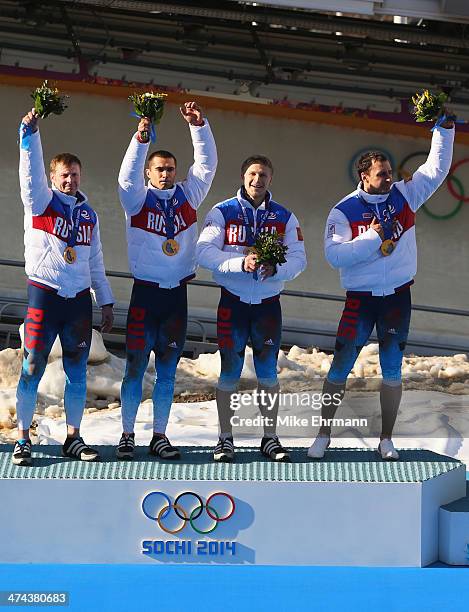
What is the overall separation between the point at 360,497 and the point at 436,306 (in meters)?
8.77

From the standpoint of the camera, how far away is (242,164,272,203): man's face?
724 centimetres

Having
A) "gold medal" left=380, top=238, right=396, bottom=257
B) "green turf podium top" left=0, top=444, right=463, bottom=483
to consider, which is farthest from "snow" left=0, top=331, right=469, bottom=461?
"gold medal" left=380, top=238, right=396, bottom=257

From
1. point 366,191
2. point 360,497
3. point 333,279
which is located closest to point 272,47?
point 333,279

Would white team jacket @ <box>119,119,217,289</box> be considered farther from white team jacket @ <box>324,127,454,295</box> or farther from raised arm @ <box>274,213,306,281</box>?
white team jacket @ <box>324,127,454,295</box>

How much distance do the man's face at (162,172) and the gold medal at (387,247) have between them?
125 centimetres

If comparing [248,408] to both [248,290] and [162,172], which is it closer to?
[248,290]

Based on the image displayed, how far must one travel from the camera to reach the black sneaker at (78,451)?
7023 mm

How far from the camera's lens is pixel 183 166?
1484cm

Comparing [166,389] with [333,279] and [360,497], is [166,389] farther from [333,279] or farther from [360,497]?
[333,279]

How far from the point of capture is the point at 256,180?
7.24m

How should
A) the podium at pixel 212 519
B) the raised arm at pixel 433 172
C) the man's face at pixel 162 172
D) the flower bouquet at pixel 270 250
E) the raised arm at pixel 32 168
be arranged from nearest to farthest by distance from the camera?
the podium at pixel 212 519, the raised arm at pixel 32 168, the flower bouquet at pixel 270 250, the man's face at pixel 162 172, the raised arm at pixel 433 172

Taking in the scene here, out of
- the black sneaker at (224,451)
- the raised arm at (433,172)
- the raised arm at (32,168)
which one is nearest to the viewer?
the raised arm at (32,168)

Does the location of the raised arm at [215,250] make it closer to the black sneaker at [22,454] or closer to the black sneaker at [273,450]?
the black sneaker at [273,450]

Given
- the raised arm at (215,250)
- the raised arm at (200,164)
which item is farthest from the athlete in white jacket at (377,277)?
the raised arm at (200,164)
